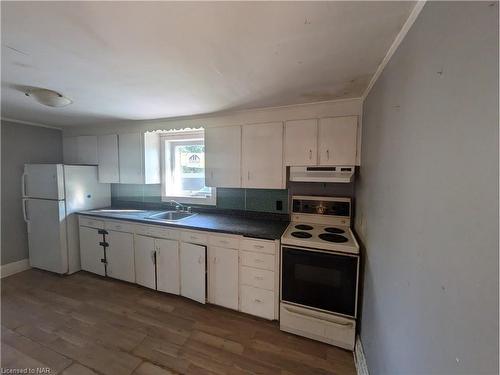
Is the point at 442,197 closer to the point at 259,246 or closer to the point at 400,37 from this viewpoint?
the point at 400,37

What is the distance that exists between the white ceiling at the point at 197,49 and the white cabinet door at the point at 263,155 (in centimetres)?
36

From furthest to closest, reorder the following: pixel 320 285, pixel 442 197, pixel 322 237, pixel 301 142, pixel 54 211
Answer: pixel 54 211, pixel 301 142, pixel 322 237, pixel 320 285, pixel 442 197

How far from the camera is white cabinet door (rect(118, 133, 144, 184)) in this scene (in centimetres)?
294

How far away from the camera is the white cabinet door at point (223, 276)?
2121mm

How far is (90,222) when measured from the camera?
113 inches

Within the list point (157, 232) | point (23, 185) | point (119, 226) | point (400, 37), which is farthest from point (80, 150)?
point (400, 37)

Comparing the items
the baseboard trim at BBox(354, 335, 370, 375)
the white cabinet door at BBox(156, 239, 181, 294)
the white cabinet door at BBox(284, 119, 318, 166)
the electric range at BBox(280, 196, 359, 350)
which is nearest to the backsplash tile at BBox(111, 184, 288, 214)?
the white cabinet door at BBox(284, 119, 318, 166)

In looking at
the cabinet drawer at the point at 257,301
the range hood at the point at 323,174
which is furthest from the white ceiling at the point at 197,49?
the cabinet drawer at the point at 257,301

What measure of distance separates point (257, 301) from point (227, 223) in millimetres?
880

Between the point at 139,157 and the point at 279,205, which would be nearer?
the point at 279,205

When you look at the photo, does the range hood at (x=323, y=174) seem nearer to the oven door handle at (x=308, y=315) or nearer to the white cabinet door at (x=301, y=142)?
the white cabinet door at (x=301, y=142)

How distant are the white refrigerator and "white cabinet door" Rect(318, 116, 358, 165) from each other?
3.41m

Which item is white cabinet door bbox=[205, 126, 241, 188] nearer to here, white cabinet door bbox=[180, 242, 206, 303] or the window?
the window

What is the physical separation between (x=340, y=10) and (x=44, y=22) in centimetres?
139
